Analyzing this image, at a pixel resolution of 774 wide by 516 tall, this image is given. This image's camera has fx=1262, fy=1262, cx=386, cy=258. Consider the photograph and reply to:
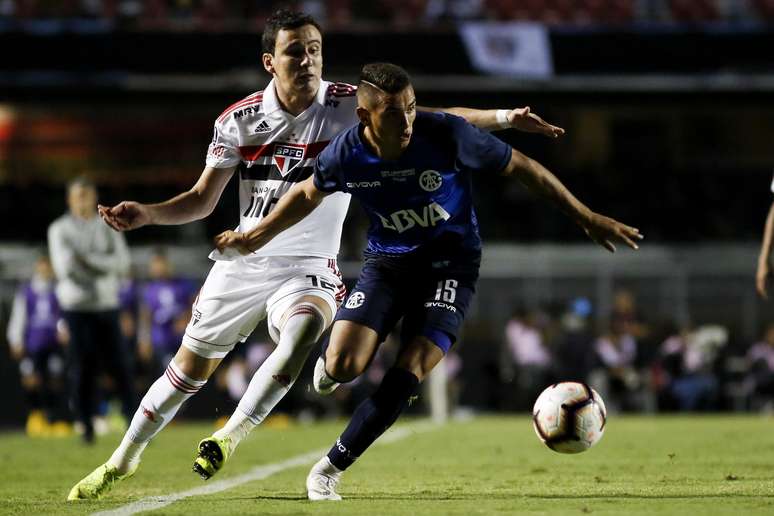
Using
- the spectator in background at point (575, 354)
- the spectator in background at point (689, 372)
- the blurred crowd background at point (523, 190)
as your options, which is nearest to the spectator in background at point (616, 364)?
the blurred crowd background at point (523, 190)

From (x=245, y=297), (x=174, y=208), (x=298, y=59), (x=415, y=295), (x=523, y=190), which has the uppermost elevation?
(x=298, y=59)

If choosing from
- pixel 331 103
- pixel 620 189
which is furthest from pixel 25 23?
pixel 331 103

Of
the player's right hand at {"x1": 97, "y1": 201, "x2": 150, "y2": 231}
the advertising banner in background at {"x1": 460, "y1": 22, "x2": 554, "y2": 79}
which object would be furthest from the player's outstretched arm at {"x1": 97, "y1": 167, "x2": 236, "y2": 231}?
the advertising banner in background at {"x1": 460, "y1": 22, "x2": 554, "y2": 79}

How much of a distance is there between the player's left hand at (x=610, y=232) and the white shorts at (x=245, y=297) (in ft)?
5.07

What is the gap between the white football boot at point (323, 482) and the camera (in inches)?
230

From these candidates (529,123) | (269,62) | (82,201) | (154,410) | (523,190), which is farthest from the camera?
(523,190)

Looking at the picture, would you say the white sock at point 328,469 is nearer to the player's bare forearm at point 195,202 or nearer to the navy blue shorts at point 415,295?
the navy blue shorts at point 415,295

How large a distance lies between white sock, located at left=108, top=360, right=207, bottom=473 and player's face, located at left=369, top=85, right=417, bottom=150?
1.66 m

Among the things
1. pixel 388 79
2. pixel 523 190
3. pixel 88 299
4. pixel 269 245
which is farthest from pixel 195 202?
pixel 523 190

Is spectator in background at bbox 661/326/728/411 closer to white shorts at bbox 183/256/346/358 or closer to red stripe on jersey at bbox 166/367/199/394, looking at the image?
white shorts at bbox 183/256/346/358

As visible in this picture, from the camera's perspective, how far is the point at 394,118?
5.52 metres

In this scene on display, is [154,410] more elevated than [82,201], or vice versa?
[154,410]

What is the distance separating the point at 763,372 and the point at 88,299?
998cm

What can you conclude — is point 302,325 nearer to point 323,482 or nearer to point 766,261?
point 323,482
